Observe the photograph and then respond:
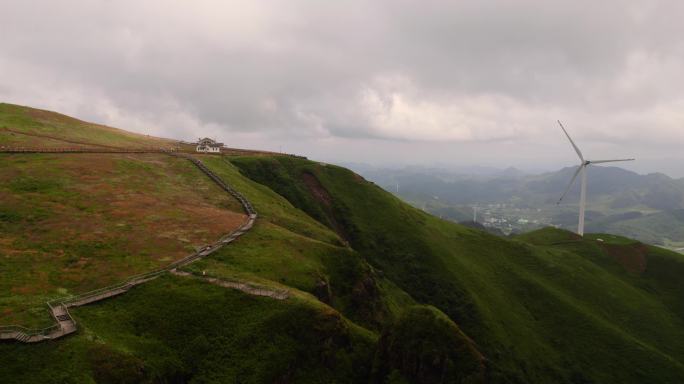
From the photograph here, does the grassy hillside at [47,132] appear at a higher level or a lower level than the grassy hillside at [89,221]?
higher

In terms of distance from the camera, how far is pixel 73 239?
6300cm

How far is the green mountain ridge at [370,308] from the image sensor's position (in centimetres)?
4653

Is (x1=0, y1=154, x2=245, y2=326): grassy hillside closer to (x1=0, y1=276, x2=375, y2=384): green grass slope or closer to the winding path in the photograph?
the winding path

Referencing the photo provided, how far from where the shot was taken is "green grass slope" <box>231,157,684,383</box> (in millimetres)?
107062

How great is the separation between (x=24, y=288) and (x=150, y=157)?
256 ft

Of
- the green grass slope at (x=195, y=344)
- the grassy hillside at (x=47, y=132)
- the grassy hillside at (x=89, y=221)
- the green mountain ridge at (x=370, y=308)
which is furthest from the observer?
the grassy hillside at (x=47, y=132)

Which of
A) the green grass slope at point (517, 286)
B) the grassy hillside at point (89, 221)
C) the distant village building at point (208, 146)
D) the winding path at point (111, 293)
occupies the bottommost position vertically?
the green grass slope at point (517, 286)

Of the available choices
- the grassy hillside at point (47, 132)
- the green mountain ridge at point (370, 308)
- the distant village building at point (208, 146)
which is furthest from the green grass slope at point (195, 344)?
the distant village building at point (208, 146)

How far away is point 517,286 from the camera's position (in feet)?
432

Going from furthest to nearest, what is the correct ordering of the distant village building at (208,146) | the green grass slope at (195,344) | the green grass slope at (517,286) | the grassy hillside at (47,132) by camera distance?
the distant village building at (208,146), the grassy hillside at (47,132), the green grass slope at (517,286), the green grass slope at (195,344)

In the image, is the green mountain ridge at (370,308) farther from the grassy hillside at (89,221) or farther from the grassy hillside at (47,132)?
the grassy hillside at (89,221)

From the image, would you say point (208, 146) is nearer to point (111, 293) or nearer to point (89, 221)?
point (89, 221)

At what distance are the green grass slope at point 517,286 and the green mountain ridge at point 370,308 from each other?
21.6 inches

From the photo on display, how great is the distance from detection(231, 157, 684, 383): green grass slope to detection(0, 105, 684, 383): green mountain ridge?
55cm
